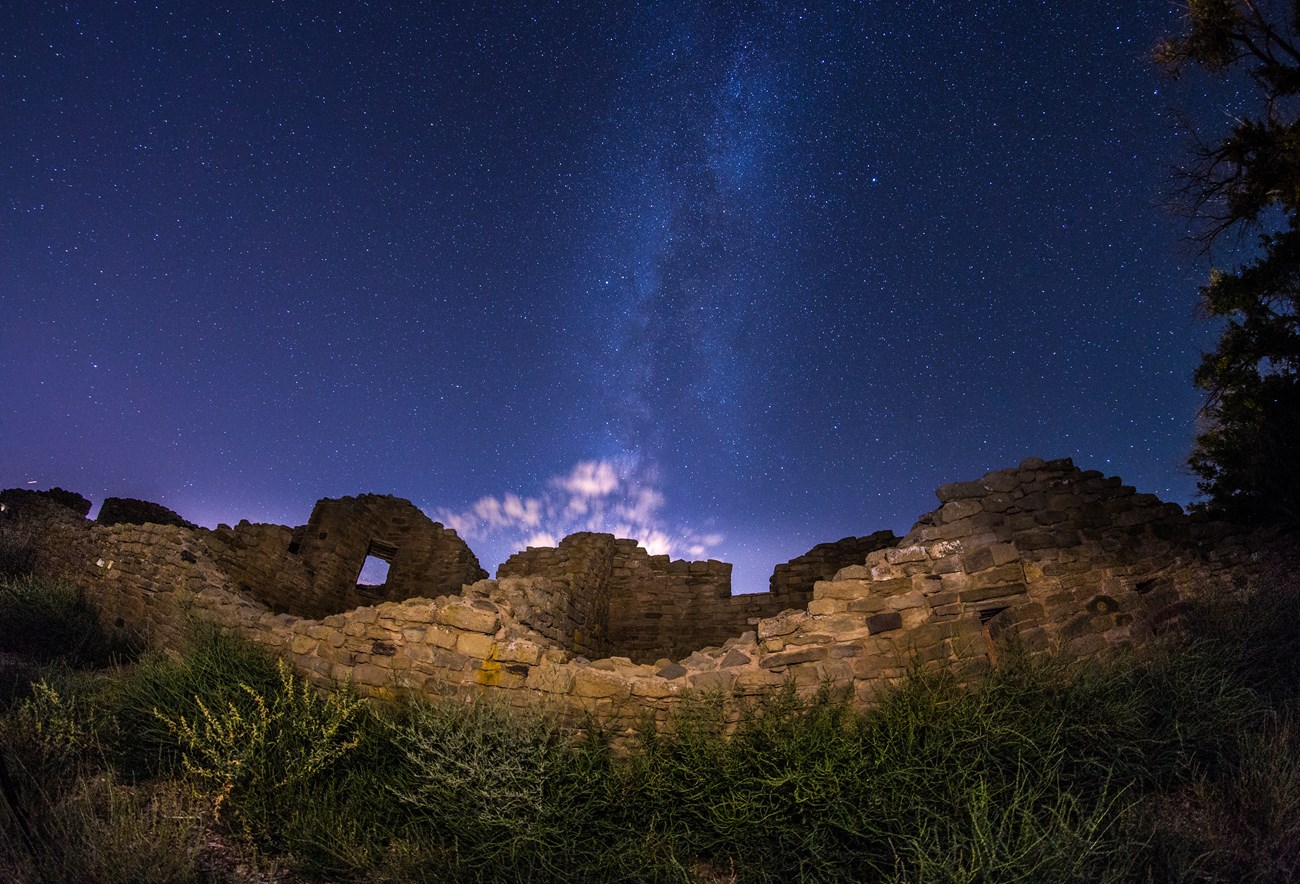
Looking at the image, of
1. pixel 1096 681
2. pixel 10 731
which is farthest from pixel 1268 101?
pixel 10 731

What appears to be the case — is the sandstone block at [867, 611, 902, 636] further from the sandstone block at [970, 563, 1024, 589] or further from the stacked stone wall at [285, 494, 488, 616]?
the stacked stone wall at [285, 494, 488, 616]

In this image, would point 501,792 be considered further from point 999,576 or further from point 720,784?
point 999,576

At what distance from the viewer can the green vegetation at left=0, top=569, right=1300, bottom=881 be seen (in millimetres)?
3164

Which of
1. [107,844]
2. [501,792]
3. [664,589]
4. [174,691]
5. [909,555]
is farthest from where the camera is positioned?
[664,589]

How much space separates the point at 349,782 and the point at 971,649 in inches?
207

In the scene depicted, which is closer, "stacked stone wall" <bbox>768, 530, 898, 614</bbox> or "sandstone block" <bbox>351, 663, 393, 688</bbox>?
"sandstone block" <bbox>351, 663, 393, 688</bbox>

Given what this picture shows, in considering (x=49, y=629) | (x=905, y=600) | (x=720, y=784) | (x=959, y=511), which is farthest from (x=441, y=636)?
(x=49, y=629)

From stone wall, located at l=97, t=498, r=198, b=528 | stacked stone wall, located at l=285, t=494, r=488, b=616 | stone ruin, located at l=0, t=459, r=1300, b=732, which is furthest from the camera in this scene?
stone wall, located at l=97, t=498, r=198, b=528

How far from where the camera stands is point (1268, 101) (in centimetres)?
694

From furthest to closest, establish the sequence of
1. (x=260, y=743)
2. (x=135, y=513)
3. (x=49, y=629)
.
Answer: (x=135, y=513) < (x=49, y=629) < (x=260, y=743)

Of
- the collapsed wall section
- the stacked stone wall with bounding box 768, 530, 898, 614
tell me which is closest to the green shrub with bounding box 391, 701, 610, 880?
the stacked stone wall with bounding box 768, 530, 898, 614

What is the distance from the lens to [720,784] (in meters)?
4.16

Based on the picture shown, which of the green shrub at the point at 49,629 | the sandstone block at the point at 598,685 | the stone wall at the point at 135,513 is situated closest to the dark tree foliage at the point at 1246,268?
the sandstone block at the point at 598,685

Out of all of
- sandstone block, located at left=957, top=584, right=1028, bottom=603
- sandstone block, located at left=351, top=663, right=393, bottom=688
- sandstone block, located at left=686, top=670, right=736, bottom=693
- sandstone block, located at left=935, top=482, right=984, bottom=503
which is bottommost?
sandstone block, located at left=351, top=663, right=393, bottom=688
